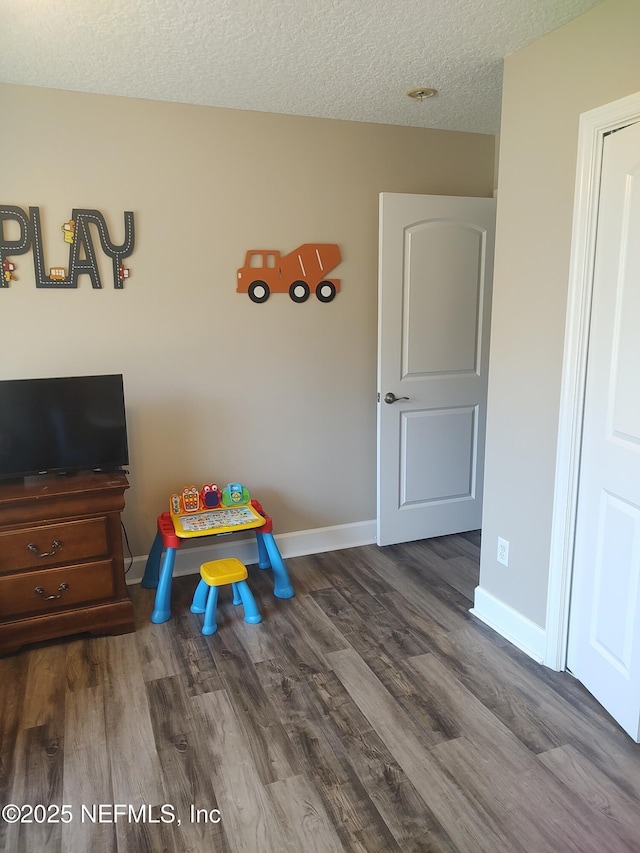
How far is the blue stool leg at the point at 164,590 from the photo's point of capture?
289 centimetres

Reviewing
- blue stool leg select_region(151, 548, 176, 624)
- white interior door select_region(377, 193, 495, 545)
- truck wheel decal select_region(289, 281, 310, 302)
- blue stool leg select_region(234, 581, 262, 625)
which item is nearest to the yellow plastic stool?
blue stool leg select_region(234, 581, 262, 625)

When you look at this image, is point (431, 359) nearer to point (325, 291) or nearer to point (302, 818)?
point (325, 291)

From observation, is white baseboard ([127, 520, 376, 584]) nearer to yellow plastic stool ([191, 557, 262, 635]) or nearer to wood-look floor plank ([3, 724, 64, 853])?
yellow plastic stool ([191, 557, 262, 635])

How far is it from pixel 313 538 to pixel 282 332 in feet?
4.08

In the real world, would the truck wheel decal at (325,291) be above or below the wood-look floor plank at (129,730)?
above

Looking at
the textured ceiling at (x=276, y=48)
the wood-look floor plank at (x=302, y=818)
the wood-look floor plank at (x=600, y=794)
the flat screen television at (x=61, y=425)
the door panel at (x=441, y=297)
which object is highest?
the textured ceiling at (x=276, y=48)

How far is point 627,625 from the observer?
211 cm

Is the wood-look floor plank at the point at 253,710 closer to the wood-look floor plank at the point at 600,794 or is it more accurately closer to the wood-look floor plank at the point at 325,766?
the wood-look floor plank at the point at 325,766

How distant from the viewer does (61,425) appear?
2775mm

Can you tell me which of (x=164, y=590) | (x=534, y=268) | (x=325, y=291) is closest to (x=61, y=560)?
(x=164, y=590)

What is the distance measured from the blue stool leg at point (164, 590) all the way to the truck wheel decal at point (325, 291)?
5.22 ft

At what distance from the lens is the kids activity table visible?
9.52 feet

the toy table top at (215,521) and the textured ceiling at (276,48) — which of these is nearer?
the textured ceiling at (276,48)

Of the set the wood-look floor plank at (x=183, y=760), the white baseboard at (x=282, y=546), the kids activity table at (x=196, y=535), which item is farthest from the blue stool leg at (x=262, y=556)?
the wood-look floor plank at (x=183, y=760)
